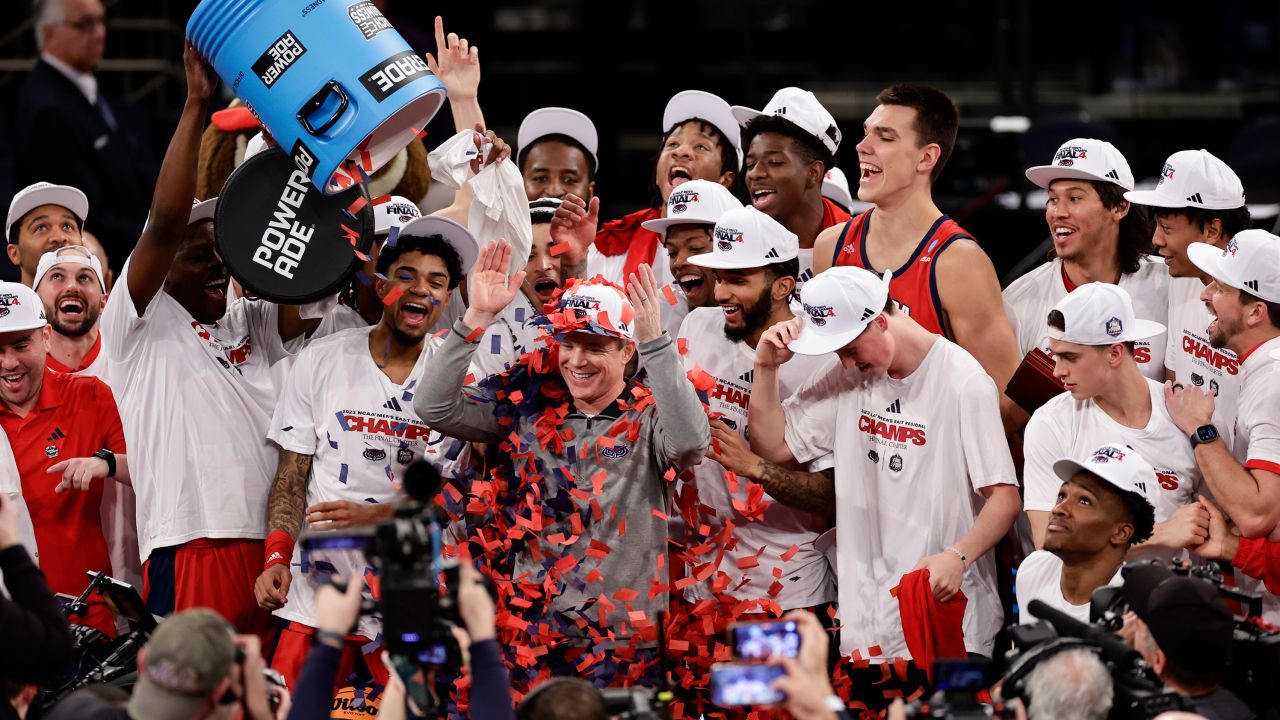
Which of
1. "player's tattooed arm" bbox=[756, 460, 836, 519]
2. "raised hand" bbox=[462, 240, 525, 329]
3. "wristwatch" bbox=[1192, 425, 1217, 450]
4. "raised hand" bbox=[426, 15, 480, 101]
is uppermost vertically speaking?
"raised hand" bbox=[426, 15, 480, 101]

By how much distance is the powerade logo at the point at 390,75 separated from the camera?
466 centimetres

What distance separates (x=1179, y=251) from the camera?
224 inches

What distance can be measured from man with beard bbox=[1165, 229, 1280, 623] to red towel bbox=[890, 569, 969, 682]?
85 cm

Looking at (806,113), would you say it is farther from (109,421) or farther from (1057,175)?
(109,421)

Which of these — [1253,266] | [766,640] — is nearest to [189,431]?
[766,640]

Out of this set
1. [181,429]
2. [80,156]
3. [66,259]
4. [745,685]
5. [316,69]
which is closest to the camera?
[745,685]

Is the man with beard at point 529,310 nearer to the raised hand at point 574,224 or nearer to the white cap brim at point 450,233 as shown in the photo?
the raised hand at point 574,224

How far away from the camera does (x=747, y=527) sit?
5.31 meters

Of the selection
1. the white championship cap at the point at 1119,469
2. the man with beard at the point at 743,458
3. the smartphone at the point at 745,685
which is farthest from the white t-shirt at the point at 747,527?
the smartphone at the point at 745,685

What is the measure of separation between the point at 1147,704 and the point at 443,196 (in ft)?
13.1

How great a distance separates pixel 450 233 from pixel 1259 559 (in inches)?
107

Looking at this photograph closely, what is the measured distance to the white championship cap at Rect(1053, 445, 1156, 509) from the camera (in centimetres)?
466

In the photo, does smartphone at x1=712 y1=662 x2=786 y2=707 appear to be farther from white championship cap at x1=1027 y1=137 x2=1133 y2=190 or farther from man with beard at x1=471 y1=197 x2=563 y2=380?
white championship cap at x1=1027 y1=137 x2=1133 y2=190

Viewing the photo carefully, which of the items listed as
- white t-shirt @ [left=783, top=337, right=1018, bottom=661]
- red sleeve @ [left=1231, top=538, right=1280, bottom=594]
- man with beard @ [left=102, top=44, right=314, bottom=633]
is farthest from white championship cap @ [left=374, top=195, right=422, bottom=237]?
red sleeve @ [left=1231, top=538, right=1280, bottom=594]
